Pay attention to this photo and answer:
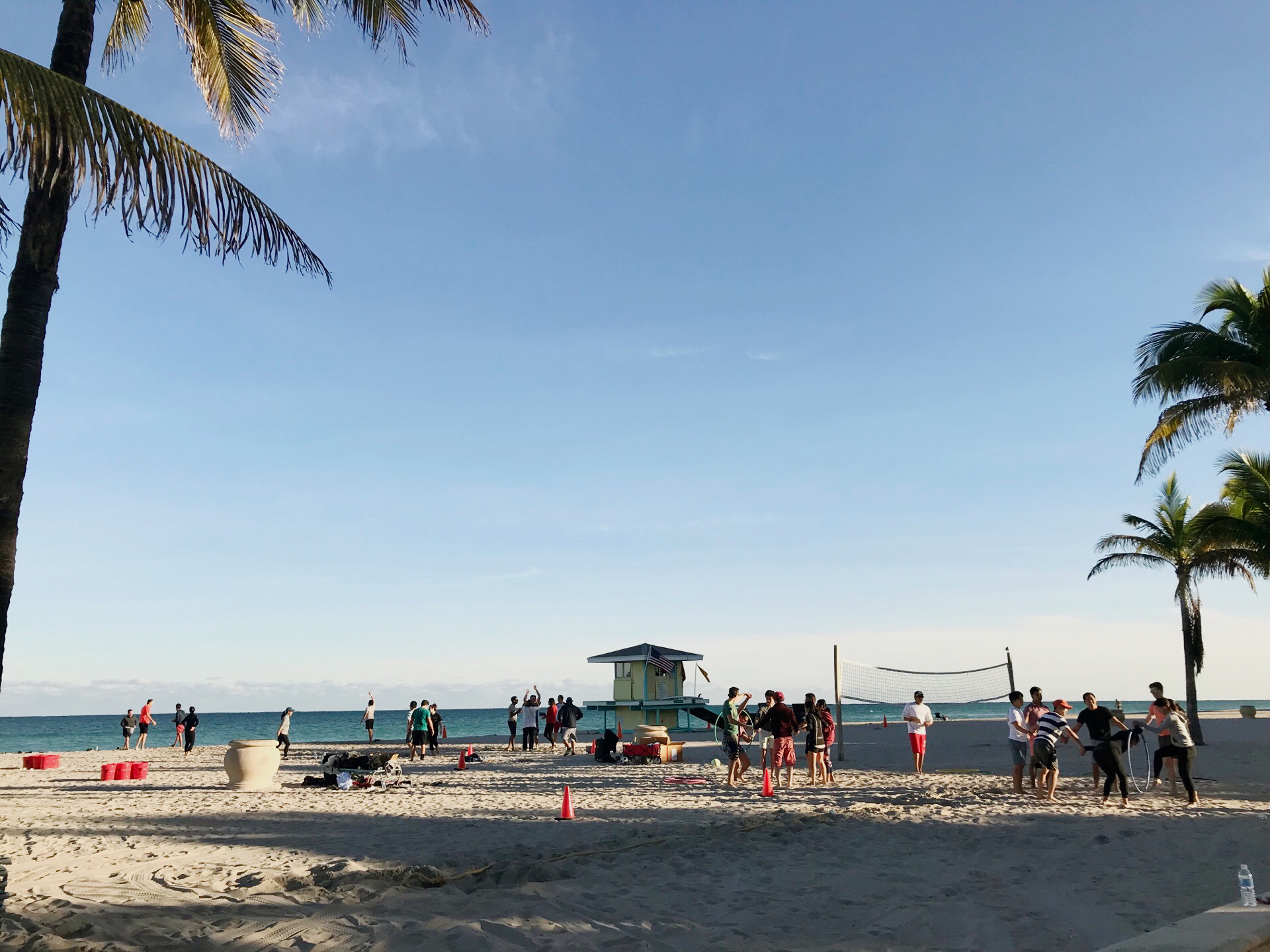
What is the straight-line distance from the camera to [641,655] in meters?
31.5

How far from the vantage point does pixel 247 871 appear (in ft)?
24.6

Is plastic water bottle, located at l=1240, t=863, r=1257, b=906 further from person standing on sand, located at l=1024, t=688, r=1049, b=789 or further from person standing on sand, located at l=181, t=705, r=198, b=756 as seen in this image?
person standing on sand, located at l=181, t=705, r=198, b=756

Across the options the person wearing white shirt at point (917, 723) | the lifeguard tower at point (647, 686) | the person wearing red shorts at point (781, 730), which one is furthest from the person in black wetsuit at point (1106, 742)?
the lifeguard tower at point (647, 686)

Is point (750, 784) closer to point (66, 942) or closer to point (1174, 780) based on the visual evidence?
point (1174, 780)

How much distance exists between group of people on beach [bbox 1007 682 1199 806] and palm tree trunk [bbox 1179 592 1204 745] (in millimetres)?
11597

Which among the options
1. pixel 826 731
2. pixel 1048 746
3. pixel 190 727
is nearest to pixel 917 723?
pixel 826 731

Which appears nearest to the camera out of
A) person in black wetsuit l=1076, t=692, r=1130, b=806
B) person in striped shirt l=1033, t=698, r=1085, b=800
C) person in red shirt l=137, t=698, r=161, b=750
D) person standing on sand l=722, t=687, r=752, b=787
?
person in black wetsuit l=1076, t=692, r=1130, b=806

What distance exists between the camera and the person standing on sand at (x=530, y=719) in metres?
23.5

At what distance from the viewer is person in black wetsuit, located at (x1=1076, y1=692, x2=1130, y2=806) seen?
11.7 metres

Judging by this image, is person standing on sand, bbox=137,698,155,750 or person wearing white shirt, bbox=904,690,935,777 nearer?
person wearing white shirt, bbox=904,690,935,777

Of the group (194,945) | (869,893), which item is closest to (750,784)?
(869,893)

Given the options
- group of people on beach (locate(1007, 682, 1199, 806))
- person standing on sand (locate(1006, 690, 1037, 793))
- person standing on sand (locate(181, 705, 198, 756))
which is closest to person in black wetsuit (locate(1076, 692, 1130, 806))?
group of people on beach (locate(1007, 682, 1199, 806))

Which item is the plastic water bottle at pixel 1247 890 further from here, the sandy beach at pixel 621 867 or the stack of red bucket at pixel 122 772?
the stack of red bucket at pixel 122 772

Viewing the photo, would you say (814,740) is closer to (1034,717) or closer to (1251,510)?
(1034,717)
